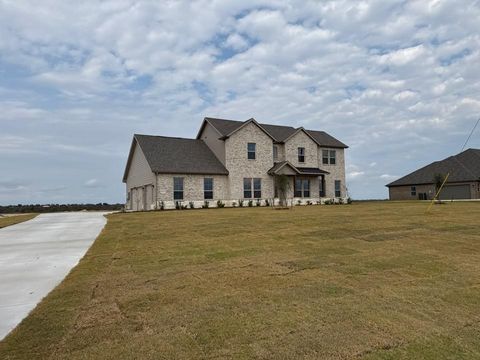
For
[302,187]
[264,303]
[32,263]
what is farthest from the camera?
[302,187]

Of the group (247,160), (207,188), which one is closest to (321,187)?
(247,160)

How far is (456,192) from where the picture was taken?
47312 millimetres

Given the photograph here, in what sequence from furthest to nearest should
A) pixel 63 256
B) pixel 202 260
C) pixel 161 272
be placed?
pixel 63 256 → pixel 202 260 → pixel 161 272

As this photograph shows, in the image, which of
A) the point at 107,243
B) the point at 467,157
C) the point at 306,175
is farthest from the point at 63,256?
the point at 467,157

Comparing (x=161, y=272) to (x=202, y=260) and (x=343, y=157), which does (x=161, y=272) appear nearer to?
(x=202, y=260)

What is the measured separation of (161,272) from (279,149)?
31475 mm

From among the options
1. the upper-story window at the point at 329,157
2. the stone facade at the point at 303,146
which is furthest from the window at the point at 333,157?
the stone facade at the point at 303,146

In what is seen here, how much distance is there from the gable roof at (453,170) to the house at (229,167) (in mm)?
14933

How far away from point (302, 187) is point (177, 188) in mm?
13090

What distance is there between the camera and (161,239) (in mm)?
13609

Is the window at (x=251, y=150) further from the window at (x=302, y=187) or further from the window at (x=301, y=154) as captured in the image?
the window at (x=301, y=154)

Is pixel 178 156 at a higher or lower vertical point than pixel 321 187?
higher

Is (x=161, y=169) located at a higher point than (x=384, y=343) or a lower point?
higher

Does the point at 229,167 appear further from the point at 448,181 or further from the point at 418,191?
the point at 418,191
